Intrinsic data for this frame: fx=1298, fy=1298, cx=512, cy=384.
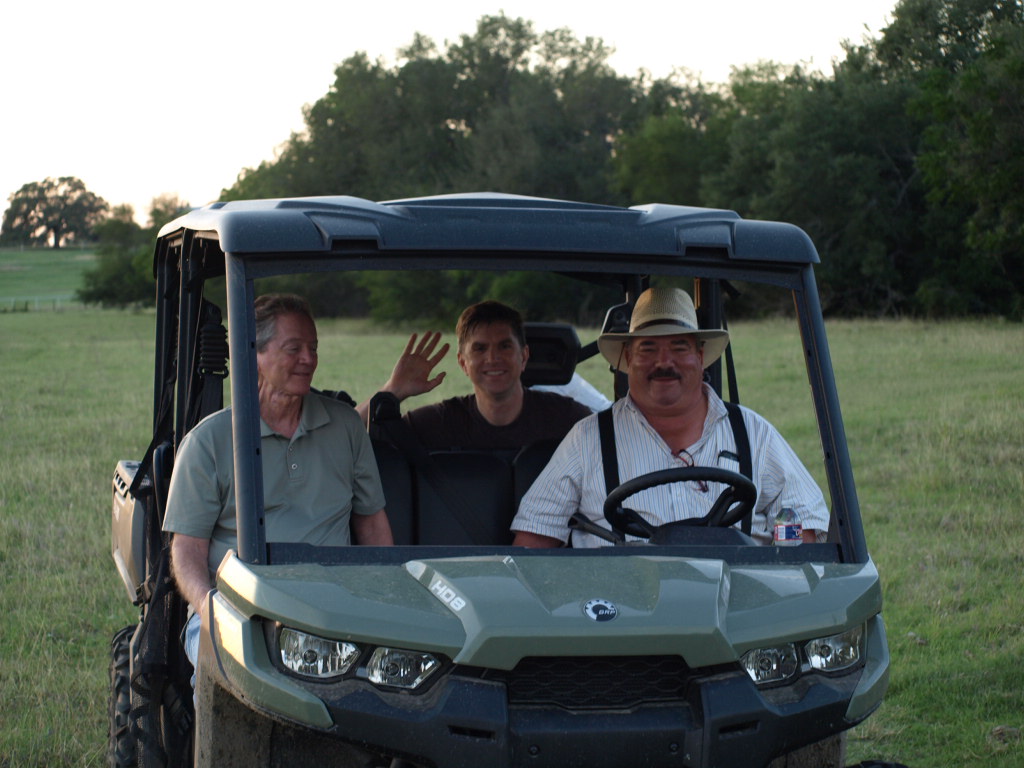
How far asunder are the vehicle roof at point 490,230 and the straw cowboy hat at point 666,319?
758 mm

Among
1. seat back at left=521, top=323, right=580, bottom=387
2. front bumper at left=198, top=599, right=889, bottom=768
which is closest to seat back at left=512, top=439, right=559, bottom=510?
seat back at left=521, top=323, right=580, bottom=387

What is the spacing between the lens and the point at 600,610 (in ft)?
7.97

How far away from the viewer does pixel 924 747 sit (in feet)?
14.6

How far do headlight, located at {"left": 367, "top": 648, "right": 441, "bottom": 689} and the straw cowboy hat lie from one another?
5.44 feet

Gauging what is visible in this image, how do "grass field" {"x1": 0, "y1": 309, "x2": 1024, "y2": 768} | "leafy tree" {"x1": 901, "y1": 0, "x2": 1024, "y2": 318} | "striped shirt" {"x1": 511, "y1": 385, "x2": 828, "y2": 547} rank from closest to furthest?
"striped shirt" {"x1": 511, "y1": 385, "x2": 828, "y2": 547}
"grass field" {"x1": 0, "y1": 309, "x2": 1024, "y2": 768}
"leafy tree" {"x1": 901, "y1": 0, "x2": 1024, "y2": 318}

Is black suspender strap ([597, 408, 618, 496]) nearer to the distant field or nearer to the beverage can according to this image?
the beverage can

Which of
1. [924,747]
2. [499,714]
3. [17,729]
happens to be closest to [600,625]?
[499,714]

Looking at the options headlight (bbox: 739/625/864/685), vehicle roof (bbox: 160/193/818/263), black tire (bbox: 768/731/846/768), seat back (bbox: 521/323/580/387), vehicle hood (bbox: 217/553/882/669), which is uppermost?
vehicle roof (bbox: 160/193/818/263)

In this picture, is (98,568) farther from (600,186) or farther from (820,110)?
(600,186)

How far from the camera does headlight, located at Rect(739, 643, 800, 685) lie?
2.50 meters

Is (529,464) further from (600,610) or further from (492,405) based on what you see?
(600,610)

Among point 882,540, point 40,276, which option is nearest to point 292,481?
point 882,540

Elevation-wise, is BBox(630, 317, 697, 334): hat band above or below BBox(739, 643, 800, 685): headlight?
above

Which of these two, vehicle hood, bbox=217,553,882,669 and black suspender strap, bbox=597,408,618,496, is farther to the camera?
black suspender strap, bbox=597,408,618,496
